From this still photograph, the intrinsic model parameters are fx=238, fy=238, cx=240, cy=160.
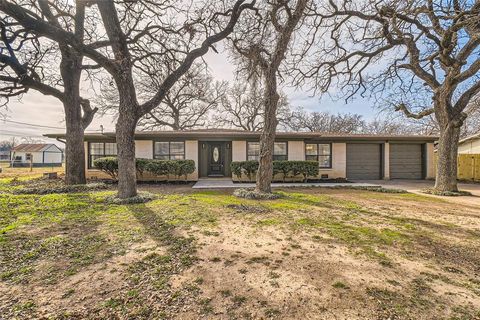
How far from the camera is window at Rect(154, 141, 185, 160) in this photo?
Result: 524 inches

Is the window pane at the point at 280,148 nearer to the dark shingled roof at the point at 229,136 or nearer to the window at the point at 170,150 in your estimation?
the dark shingled roof at the point at 229,136

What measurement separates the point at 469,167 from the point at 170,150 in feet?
57.6

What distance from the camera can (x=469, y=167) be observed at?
14086mm

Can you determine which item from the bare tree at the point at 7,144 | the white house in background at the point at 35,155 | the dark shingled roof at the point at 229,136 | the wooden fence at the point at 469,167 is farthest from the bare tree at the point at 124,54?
the bare tree at the point at 7,144

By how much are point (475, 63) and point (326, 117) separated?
2759 centimetres

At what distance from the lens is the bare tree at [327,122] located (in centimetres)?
3416

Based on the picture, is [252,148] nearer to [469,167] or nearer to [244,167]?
[244,167]

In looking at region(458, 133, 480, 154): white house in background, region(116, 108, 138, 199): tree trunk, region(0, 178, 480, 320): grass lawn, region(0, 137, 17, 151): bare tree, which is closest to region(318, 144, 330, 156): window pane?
region(0, 178, 480, 320): grass lawn

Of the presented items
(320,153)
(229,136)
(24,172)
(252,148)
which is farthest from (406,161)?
(24,172)

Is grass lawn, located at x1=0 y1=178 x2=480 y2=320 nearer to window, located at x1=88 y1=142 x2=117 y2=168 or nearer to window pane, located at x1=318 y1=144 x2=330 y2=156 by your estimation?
window, located at x1=88 y1=142 x2=117 y2=168

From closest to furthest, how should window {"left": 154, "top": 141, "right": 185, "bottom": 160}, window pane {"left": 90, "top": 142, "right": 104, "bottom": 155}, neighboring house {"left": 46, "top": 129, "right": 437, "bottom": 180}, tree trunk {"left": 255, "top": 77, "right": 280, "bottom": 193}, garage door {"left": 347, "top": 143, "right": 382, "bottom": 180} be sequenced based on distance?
tree trunk {"left": 255, "top": 77, "right": 280, "bottom": 193} < neighboring house {"left": 46, "top": 129, "right": 437, "bottom": 180} < window pane {"left": 90, "top": 142, "right": 104, "bottom": 155} < window {"left": 154, "top": 141, "right": 185, "bottom": 160} < garage door {"left": 347, "top": 143, "right": 382, "bottom": 180}

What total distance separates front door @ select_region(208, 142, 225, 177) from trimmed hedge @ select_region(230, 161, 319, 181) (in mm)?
2068

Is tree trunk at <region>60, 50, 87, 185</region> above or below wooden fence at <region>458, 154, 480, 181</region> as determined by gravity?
above

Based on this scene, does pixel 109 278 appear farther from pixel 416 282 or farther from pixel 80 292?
pixel 416 282
